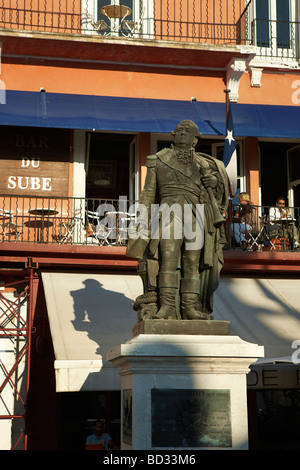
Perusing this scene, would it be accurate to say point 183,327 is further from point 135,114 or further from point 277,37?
point 277,37

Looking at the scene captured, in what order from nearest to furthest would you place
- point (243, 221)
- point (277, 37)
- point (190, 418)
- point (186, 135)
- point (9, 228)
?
point (190, 418) < point (186, 135) < point (9, 228) < point (243, 221) < point (277, 37)

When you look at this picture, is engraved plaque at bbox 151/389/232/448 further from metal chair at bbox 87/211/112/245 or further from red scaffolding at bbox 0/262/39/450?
metal chair at bbox 87/211/112/245

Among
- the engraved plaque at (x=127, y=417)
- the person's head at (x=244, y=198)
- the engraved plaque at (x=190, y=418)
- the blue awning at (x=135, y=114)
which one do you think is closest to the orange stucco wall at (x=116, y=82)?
the blue awning at (x=135, y=114)

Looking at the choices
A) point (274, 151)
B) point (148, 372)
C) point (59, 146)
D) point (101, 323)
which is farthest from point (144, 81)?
point (148, 372)

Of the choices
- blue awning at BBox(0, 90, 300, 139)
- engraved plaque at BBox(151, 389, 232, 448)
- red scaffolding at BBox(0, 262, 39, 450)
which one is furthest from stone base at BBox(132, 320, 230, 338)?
blue awning at BBox(0, 90, 300, 139)

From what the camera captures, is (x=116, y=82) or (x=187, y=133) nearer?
(x=187, y=133)

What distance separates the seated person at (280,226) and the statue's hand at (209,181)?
265 inches

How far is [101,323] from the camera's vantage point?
1207 cm

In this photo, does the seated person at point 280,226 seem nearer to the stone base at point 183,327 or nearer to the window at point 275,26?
the window at point 275,26

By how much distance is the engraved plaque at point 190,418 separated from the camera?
734 cm

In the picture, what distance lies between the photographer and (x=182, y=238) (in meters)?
8.33

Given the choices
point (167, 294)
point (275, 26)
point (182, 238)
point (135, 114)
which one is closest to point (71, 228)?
point (135, 114)

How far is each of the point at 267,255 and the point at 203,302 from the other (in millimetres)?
6208

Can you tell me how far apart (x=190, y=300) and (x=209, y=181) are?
51.2 inches
